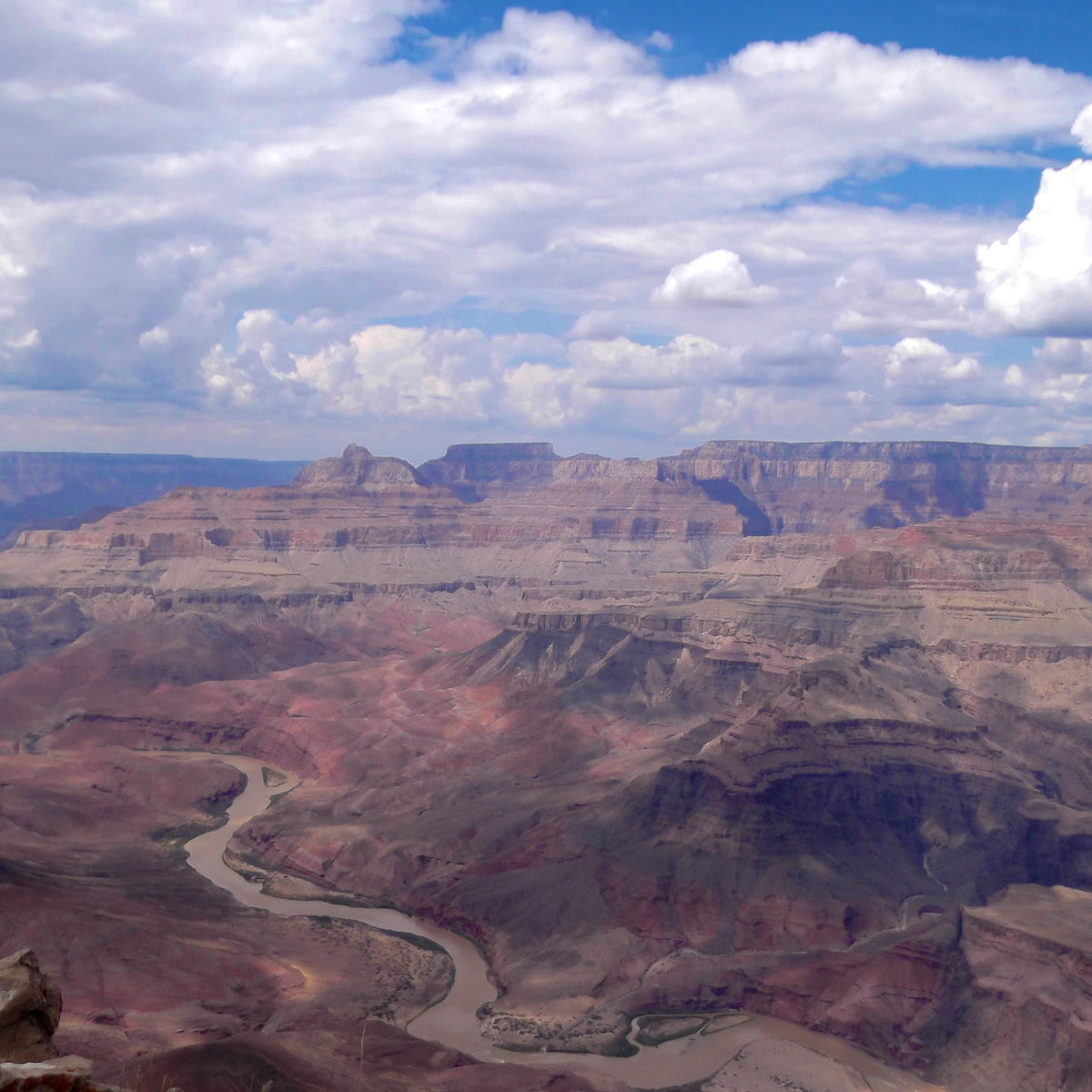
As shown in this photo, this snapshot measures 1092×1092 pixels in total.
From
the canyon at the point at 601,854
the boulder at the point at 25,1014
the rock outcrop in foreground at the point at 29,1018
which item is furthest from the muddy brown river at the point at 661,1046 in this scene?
the boulder at the point at 25,1014

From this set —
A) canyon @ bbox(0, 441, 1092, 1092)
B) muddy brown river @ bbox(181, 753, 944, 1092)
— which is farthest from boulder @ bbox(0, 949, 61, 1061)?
muddy brown river @ bbox(181, 753, 944, 1092)

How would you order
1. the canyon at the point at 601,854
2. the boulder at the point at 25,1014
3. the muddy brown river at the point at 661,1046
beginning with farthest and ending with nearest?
the canyon at the point at 601,854, the muddy brown river at the point at 661,1046, the boulder at the point at 25,1014

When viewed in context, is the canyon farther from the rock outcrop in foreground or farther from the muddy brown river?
the rock outcrop in foreground

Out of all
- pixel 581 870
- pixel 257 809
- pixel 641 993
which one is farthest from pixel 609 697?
pixel 641 993

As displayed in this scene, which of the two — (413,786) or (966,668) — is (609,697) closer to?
(413,786)

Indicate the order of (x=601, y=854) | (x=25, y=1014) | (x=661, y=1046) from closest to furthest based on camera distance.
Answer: (x=25, y=1014) → (x=661, y=1046) → (x=601, y=854)

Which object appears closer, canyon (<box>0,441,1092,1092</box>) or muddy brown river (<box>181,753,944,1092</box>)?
muddy brown river (<box>181,753,944,1092</box>)

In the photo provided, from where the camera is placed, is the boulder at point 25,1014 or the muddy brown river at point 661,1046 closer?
the boulder at point 25,1014

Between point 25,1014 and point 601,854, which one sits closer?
point 25,1014

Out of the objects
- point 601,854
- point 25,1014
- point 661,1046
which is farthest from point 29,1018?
point 601,854

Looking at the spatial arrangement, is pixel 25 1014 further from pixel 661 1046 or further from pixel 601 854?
pixel 601 854

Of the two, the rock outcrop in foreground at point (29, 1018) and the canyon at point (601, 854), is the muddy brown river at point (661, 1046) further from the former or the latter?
the rock outcrop in foreground at point (29, 1018)
